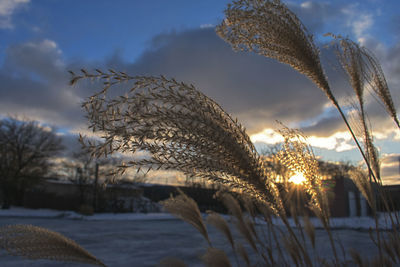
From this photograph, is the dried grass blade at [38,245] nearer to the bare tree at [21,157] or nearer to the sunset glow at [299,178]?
the sunset glow at [299,178]

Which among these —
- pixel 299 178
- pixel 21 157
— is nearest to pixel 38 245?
pixel 299 178

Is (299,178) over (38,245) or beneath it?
over

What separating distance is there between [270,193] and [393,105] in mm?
2056

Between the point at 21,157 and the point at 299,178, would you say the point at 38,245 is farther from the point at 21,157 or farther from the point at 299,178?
the point at 21,157

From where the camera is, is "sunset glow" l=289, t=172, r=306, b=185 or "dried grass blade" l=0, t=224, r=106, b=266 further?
"sunset glow" l=289, t=172, r=306, b=185

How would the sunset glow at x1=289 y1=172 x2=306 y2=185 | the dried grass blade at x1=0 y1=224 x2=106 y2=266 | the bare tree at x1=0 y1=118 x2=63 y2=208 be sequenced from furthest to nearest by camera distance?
the bare tree at x1=0 y1=118 x2=63 y2=208
the sunset glow at x1=289 y1=172 x2=306 y2=185
the dried grass blade at x1=0 y1=224 x2=106 y2=266

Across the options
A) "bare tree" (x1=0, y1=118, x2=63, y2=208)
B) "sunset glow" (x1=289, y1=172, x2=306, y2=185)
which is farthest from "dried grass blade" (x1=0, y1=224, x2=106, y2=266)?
"bare tree" (x1=0, y1=118, x2=63, y2=208)

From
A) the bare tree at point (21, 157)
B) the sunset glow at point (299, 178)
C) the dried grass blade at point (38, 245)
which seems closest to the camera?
the dried grass blade at point (38, 245)

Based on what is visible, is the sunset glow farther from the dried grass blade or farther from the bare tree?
the bare tree

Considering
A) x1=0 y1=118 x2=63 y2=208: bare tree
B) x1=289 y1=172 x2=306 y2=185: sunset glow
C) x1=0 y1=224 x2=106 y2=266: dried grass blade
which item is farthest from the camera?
x1=0 y1=118 x2=63 y2=208: bare tree

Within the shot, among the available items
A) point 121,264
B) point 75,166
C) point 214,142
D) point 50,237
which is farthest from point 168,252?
point 75,166

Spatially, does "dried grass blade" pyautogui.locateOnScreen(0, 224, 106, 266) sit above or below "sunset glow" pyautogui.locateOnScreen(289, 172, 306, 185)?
below

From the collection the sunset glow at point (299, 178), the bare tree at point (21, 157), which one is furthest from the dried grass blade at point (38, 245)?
the bare tree at point (21, 157)

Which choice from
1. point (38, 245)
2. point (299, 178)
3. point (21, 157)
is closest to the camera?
point (38, 245)
